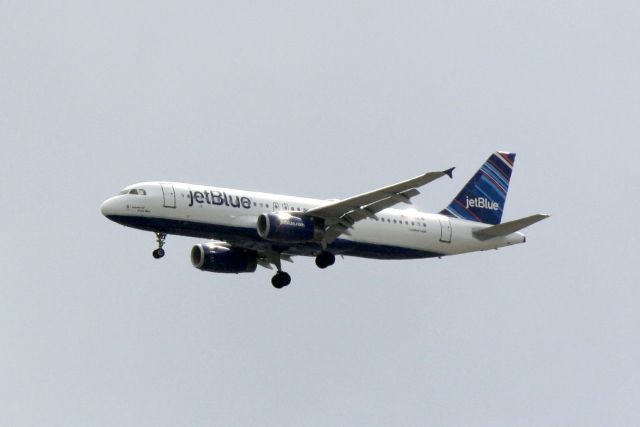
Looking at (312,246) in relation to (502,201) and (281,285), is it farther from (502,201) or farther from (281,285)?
(502,201)

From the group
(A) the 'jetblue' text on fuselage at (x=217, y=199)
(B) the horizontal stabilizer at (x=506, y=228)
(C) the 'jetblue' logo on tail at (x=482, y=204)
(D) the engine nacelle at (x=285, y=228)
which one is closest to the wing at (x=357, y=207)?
(D) the engine nacelle at (x=285, y=228)

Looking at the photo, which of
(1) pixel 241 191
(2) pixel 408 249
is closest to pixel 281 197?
(1) pixel 241 191

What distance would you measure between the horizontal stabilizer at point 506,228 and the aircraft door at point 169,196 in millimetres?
15833

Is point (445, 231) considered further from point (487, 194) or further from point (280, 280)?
point (280, 280)

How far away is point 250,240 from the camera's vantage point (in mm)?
69688

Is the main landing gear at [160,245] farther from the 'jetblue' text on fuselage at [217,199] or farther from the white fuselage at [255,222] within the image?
the 'jetblue' text on fuselage at [217,199]

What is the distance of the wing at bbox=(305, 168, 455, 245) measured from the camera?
216 feet

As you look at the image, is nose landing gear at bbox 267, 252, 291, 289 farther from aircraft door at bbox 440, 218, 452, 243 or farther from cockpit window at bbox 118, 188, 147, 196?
cockpit window at bbox 118, 188, 147, 196

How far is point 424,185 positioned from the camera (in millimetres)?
64312

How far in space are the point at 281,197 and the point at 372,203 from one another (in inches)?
193

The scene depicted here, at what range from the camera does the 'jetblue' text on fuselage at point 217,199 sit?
2692 inches

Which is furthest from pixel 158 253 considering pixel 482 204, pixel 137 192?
pixel 482 204

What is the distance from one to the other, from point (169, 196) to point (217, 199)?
2.15 meters

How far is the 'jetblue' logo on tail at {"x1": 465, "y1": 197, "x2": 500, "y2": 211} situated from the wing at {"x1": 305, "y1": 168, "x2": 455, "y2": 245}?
9.35 m
